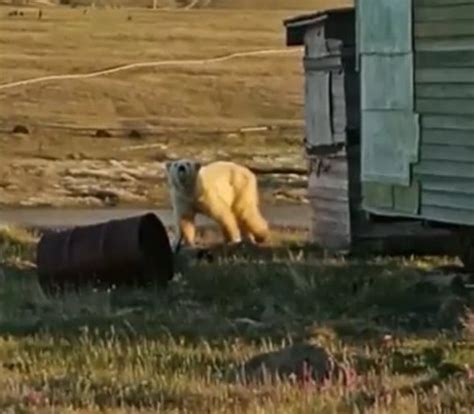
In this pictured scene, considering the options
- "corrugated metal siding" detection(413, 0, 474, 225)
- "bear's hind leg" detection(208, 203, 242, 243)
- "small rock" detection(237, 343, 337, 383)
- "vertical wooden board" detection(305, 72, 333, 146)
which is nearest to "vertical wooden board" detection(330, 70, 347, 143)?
"vertical wooden board" detection(305, 72, 333, 146)

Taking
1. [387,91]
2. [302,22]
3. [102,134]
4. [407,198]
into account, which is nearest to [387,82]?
[387,91]

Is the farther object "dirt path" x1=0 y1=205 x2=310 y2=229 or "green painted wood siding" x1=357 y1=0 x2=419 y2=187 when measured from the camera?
"dirt path" x1=0 y1=205 x2=310 y2=229

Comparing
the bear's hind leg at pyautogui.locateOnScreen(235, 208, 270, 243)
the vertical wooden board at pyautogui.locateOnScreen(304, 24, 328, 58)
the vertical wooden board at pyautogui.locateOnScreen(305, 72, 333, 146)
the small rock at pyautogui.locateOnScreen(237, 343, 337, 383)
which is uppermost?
the vertical wooden board at pyautogui.locateOnScreen(304, 24, 328, 58)

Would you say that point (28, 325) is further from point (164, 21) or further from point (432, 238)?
point (164, 21)

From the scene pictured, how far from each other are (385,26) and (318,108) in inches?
199

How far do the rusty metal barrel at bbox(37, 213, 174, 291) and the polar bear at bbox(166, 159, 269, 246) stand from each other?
12.4ft

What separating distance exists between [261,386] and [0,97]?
29.5 m

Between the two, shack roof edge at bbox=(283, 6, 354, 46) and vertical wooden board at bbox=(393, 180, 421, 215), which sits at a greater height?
shack roof edge at bbox=(283, 6, 354, 46)

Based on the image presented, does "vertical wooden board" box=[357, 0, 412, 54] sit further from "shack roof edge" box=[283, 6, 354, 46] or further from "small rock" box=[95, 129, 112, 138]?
"small rock" box=[95, 129, 112, 138]

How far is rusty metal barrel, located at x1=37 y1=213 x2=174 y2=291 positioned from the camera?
50.4ft

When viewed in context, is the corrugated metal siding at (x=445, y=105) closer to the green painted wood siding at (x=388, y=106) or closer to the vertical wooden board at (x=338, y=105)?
the green painted wood siding at (x=388, y=106)

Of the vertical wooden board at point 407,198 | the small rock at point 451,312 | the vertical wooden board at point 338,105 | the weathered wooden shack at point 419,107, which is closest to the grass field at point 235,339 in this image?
the small rock at point 451,312

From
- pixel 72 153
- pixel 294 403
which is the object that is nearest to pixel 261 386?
pixel 294 403

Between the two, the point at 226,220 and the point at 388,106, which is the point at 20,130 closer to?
the point at 226,220
